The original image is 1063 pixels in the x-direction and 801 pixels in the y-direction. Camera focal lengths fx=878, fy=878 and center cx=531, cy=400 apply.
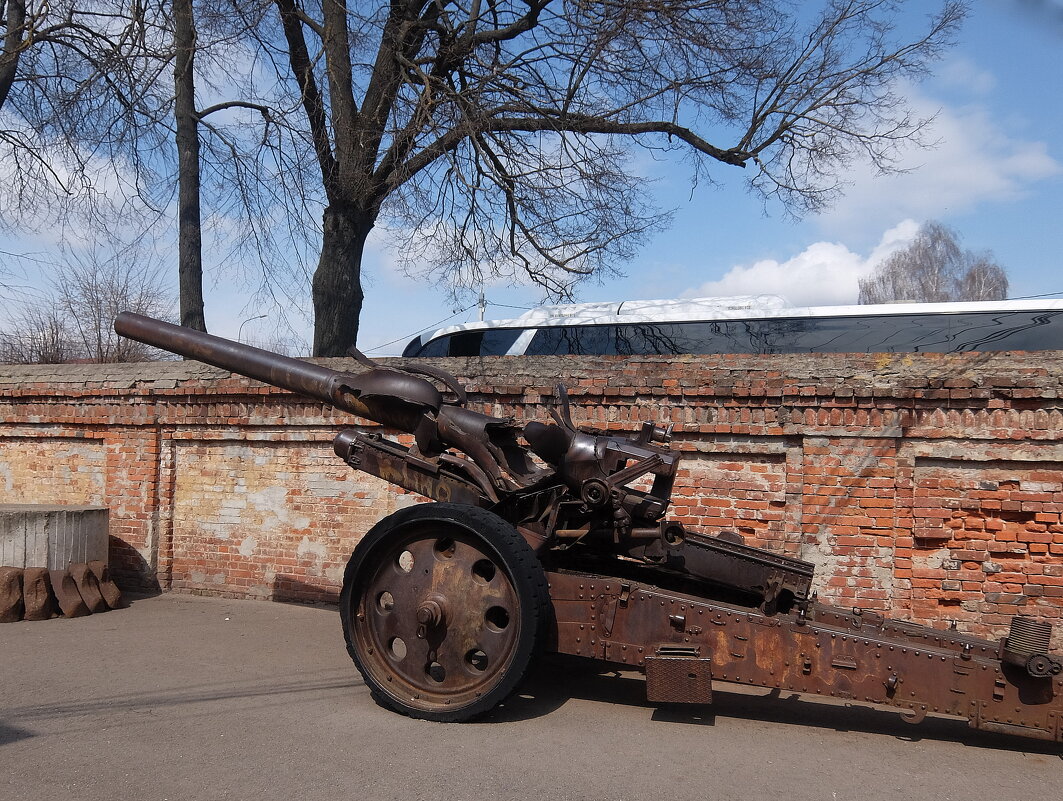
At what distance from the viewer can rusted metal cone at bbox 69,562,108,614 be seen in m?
7.60

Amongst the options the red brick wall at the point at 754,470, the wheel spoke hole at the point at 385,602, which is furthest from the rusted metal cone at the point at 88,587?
the wheel spoke hole at the point at 385,602

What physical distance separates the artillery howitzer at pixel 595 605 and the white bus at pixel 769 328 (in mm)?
3700

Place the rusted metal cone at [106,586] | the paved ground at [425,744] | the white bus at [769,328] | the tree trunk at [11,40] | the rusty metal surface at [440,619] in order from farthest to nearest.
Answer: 1. the tree trunk at [11,40]
2. the white bus at [769,328]
3. the rusted metal cone at [106,586]
4. the rusty metal surface at [440,619]
5. the paved ground at [425,744]

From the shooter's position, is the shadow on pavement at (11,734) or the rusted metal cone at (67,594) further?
the rusted metal cone at (67,594)

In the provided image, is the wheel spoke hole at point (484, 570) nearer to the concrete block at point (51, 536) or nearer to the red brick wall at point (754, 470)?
the red brick wall at point (754, 470)

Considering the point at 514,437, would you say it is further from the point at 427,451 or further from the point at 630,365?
the point at 630,365

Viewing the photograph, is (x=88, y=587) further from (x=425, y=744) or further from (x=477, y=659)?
(x=425, y=744)

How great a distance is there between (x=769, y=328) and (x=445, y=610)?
6.73 metres

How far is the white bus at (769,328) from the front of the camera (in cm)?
931

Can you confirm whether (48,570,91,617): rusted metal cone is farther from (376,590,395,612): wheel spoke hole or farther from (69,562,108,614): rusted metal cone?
(376,590,395,612): wheel spoke hole

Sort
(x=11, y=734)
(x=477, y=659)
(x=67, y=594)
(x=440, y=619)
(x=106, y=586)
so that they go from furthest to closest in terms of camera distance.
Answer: (x=106, y=586), (x=67, y=594), (x=477, y=659), (x=440, y=619), (x=11, y=734)

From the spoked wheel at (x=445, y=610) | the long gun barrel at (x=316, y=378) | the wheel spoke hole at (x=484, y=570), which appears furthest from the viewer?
the long gun barrel at (x=316, y=378)

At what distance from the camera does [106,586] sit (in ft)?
25.6

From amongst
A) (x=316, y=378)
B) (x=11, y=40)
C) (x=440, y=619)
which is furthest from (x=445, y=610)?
(x=11, y=40)
